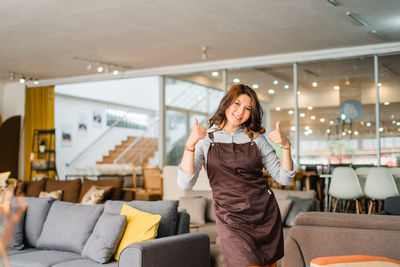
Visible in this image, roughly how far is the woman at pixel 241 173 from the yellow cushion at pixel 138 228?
1.35 m

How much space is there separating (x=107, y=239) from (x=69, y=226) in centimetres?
67

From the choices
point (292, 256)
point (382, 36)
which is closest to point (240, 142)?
point (292, 256)

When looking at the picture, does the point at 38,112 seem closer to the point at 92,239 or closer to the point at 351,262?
the point at 92,239

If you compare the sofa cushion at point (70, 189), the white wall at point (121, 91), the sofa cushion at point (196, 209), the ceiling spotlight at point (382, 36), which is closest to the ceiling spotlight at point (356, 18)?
the ceiling spotlight at point (382, 36)

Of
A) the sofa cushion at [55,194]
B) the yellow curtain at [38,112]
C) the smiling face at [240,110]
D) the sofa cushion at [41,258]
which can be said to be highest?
the yellow curtain at [38,112]

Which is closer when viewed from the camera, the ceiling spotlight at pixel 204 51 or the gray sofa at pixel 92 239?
the gray sofa at pixel 92 239

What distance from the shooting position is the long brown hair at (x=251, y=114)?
2156 mm

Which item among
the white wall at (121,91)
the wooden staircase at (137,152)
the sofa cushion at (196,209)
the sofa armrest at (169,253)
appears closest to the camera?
the sofa armrest at (169,253)

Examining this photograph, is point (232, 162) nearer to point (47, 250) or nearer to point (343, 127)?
point (47, 250)

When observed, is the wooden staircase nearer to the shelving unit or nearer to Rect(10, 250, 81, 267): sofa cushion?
the shelving unit

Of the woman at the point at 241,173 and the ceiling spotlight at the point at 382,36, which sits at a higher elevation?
the ceiling spotlight at the point at 382,36

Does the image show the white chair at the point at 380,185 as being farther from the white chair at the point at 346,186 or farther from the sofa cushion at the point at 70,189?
the sofa cushion at the point at 70,189

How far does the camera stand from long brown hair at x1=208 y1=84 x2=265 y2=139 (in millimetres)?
2156

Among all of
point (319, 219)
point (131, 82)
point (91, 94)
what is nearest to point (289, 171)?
point (319, 219)
